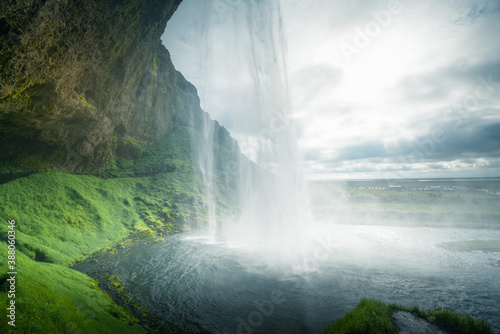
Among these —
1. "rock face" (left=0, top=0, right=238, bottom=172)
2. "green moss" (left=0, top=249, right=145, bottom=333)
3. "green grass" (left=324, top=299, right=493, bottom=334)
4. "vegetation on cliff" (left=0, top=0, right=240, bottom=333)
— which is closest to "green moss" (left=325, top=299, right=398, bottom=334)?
"green grass" (left=324, top=299, right=493, bottom=334)

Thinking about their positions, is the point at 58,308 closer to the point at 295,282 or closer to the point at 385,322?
the point at 295,282

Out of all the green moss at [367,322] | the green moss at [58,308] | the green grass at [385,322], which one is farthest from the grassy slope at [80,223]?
the green grass at [385,322]

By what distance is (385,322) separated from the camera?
1002cm

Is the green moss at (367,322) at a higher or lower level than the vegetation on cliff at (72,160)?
lower

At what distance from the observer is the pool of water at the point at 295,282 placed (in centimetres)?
1254

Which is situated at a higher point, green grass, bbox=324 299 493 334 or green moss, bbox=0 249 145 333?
green moss, bbox=0 249 145 333

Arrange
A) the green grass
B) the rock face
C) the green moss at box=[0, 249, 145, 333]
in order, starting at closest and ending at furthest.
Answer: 1. the green moss at box=[0, 249, 145, 333]
2. the green grass
3. the rock face

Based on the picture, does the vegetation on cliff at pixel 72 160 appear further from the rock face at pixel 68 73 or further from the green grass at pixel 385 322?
the green grass at pixel 385 322

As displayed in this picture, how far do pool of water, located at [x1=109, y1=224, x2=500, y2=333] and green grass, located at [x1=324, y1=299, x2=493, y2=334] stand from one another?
5.58 feet

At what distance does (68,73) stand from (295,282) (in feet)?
98.6

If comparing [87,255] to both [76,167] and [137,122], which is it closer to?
[76,167]

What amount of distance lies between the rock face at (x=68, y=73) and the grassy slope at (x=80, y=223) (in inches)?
170

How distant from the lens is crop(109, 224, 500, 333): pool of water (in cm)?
1254

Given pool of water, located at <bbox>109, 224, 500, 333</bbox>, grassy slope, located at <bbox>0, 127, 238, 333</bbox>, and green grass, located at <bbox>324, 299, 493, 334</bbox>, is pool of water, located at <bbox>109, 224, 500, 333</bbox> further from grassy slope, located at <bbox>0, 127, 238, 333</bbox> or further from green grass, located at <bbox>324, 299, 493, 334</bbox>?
grassy slope, located at <bbox>0, 127, 238, 333</bbox>
